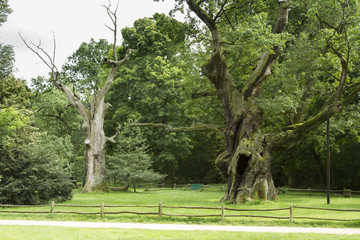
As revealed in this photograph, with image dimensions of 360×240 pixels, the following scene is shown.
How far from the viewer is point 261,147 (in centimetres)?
2255

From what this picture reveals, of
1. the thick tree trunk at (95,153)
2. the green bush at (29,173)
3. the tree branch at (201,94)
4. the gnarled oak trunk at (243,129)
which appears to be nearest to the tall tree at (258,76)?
the gnarled oak trunk at (243,129)

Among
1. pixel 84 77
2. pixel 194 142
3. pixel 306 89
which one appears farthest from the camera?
pixel 84 77

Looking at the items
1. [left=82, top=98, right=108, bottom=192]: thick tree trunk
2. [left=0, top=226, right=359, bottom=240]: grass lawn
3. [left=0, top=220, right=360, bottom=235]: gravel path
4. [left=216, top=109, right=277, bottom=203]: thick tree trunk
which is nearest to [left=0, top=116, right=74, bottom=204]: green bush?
[left=0, top=220, right=360, bottom=235]: gravel path

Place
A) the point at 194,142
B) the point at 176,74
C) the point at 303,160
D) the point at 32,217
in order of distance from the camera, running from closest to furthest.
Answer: the point at 32,217, the point at 303,160, the point at 176,74, the point at 194,142

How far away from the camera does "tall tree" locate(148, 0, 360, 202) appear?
813 inches

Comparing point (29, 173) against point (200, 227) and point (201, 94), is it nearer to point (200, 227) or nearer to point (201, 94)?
point (200, 227)

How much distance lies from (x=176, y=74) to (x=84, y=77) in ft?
67.5

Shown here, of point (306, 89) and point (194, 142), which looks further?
point (194, 142)

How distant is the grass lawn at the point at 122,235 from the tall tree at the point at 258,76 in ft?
28.6

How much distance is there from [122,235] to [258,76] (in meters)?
15.3

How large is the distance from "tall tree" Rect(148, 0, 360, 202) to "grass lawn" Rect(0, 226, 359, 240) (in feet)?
28.6

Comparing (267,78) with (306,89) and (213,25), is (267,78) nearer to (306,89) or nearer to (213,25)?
(306,89)

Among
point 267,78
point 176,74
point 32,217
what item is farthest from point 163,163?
point 32,217

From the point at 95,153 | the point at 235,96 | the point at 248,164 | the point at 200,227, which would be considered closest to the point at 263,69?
the point at 235,96
